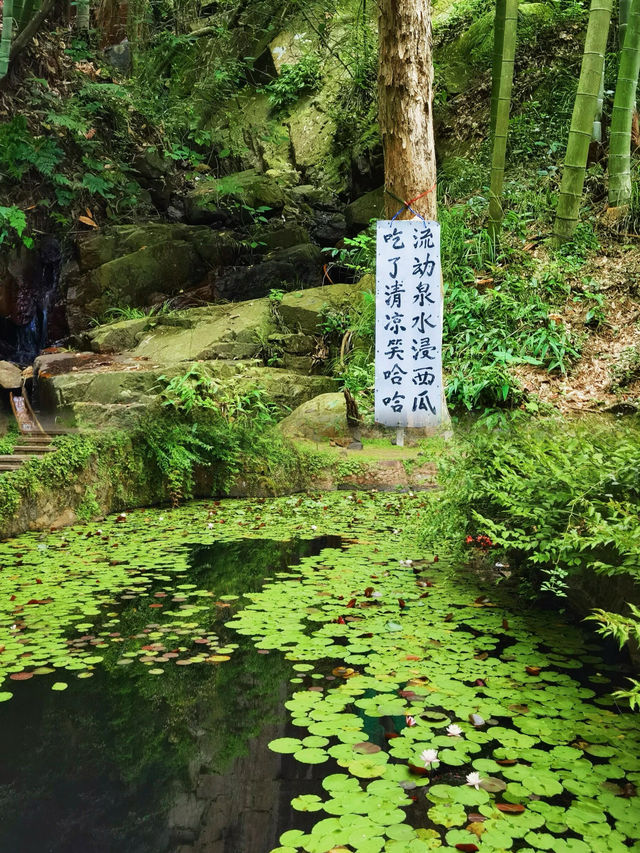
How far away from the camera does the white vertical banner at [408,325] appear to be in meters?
4.04

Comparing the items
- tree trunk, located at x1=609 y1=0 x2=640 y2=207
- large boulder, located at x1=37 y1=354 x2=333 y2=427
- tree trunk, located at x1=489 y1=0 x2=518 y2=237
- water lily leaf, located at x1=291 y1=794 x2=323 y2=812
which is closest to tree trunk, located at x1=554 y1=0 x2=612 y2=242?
tree trunk, located at x1=609 y1=0 x2=640 y2=207

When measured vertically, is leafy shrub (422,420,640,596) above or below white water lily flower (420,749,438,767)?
above

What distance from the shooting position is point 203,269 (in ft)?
32.2

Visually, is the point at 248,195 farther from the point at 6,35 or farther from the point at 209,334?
the point at 6,35

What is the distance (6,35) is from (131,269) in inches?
124

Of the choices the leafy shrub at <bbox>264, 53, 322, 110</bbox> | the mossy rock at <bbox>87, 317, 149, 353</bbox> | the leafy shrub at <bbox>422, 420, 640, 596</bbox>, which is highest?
the leafy shrub at <bbox>264, 53, 322, 110</bbox>

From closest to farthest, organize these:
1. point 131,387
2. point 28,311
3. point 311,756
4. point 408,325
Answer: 1. point 311,756
2. point 408,325
3. point 131,387
4. point 28,311

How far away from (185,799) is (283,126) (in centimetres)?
1085

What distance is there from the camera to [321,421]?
6504mm

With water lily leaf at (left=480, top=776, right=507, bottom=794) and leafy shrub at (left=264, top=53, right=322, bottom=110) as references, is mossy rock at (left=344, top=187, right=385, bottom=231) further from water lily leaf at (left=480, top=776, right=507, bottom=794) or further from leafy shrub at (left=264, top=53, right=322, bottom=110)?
water lily leaf at (left=480, top=776, right=507, bottom=794)

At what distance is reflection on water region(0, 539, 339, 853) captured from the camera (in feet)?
5.66

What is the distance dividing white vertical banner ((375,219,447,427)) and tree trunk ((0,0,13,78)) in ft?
23.1

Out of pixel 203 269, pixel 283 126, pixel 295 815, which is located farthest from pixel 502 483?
pixel 283 126

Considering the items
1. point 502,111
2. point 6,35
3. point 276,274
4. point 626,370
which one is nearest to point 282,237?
point 276,274
